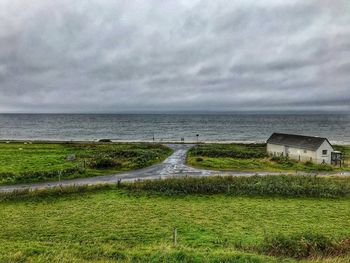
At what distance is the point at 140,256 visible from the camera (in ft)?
45.9

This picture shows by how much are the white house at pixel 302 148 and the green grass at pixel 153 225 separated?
71.9ft

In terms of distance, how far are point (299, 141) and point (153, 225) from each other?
4095 centimetres

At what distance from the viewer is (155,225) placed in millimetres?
20922

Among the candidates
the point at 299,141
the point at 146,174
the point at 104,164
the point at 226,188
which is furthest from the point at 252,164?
the point at 104,164

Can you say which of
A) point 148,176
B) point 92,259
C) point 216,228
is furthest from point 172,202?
point 92,259

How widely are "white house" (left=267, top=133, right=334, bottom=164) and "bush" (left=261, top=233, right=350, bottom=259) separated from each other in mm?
35358

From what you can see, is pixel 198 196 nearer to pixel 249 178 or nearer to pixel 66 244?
pixel 249 178

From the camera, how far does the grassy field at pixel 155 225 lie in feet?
46.9

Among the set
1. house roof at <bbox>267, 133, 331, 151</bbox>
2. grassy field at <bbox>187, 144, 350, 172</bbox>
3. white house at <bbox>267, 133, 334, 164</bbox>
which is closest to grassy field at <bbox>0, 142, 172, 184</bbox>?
grassy field at <bbox>187, 144, 350, 172</bbox>

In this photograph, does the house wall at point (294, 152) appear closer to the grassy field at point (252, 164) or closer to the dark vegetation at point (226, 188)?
the grassy field at point (252, 164)

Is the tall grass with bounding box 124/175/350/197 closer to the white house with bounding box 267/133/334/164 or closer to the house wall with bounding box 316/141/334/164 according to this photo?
the house wall with bounding box 316/141/334/164

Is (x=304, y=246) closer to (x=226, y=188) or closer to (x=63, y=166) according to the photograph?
(x=226, y=188)

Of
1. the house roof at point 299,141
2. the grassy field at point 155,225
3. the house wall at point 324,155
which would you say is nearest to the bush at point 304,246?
the grassy field at point 155,225

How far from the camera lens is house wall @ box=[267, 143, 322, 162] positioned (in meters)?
49.4
